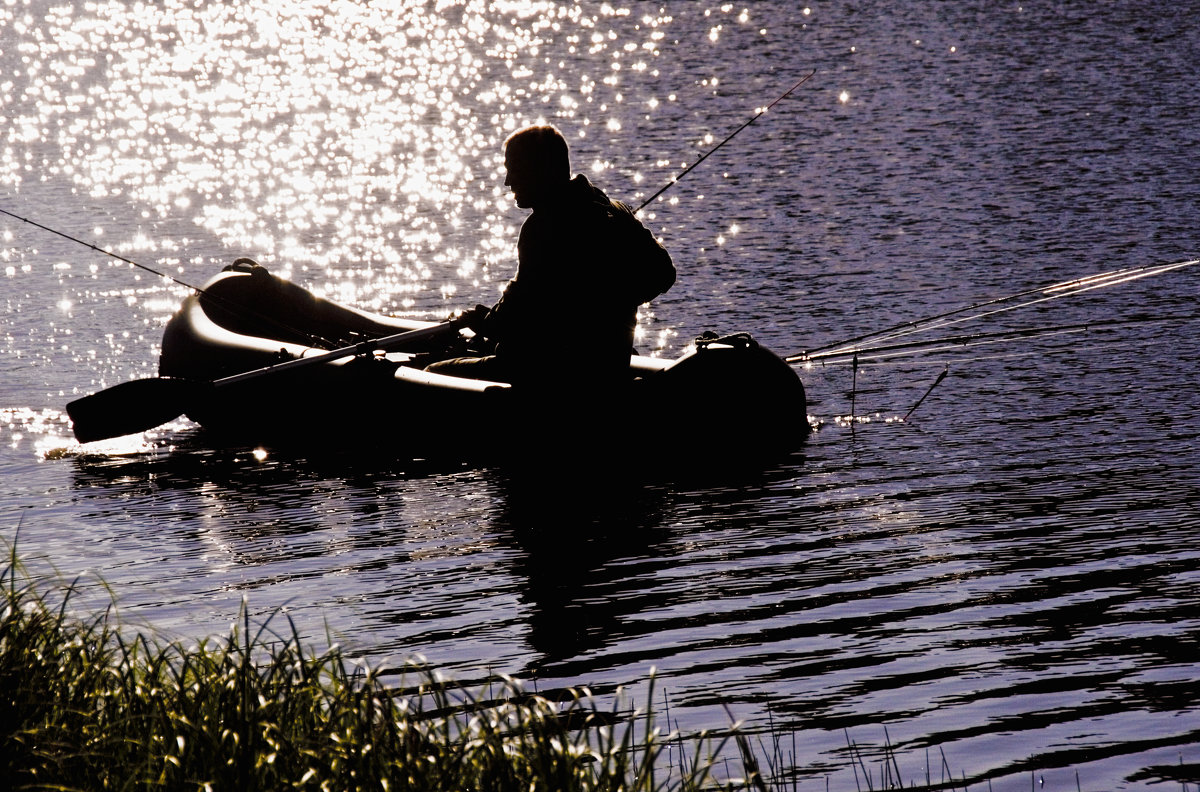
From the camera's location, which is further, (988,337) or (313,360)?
(988,337)

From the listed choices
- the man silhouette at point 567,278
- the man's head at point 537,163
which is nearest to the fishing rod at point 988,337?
the man silhouette at point 567,278

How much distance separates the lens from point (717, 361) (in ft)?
30.9

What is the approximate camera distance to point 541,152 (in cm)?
870

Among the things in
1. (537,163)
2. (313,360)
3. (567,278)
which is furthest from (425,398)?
(537,163)

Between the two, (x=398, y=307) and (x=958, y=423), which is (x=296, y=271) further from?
(x=958, y=423)

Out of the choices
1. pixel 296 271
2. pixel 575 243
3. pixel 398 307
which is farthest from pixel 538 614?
pixel 296 271

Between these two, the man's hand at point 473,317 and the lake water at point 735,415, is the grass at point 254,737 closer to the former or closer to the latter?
the lake water at point 735,415

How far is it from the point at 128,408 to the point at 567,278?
116 inches

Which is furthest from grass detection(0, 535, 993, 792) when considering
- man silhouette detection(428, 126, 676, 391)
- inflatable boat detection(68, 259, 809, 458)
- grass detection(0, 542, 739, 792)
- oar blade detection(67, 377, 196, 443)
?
oar blade detection(67, 377, 196, 443)

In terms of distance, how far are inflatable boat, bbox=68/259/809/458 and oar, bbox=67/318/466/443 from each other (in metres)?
0.01

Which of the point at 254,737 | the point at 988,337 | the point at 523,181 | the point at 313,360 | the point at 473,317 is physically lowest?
the point at 254,737

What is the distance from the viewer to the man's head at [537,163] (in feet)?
28.5

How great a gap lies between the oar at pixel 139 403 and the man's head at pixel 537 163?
1.64 metres

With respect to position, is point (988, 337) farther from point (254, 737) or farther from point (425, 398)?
point (254, 737)
